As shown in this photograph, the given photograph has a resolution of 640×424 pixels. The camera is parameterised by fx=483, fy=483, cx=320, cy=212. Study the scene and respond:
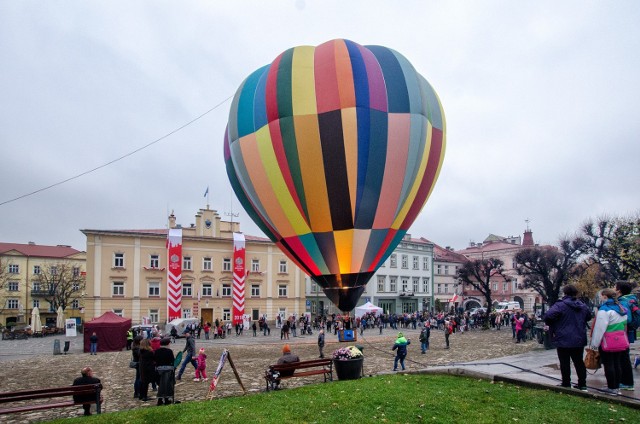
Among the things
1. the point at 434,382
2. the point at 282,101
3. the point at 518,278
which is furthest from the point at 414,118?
the point at 518,278

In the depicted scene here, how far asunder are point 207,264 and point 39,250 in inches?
1436

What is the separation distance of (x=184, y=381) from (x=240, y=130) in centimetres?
819

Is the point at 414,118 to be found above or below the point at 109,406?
above

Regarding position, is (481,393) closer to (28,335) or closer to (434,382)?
(434,382)

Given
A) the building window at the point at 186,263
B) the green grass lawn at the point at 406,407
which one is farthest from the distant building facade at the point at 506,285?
the green grass lawn at the point at 406,407

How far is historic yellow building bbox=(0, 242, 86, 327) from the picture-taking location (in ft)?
203

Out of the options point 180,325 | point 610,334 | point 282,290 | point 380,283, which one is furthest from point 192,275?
point 610,334

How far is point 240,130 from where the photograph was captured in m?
16.5

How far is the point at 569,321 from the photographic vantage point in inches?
279

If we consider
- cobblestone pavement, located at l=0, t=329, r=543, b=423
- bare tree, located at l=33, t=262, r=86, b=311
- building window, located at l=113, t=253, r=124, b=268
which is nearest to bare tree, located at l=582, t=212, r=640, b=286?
cobblestone pavement, located at l=0, t=329, r=543, b=423

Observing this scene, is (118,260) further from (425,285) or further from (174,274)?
(425,285)

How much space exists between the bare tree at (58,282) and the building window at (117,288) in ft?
74.3

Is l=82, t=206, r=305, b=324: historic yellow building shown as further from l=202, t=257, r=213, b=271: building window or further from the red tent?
the red tent

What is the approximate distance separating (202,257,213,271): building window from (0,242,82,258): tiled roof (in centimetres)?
3381
